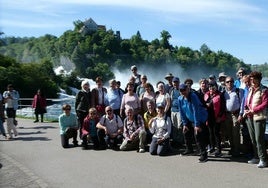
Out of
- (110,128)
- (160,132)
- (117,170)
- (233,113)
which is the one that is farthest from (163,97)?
(117,170)

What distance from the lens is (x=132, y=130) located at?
33.0ft

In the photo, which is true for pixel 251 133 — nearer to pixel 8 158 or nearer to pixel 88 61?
pixel 8 158

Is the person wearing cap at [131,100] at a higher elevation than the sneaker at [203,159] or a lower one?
higher

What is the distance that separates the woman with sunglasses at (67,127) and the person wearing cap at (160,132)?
246 cm

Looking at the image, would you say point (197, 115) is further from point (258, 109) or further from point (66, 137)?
point (66, 137)

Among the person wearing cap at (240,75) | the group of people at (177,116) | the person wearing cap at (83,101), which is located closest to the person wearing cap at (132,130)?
the group of people at (177,116)

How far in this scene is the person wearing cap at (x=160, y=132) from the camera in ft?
30.4

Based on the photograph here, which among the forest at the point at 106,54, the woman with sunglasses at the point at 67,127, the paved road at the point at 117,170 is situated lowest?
the paved road at the point at 117,170

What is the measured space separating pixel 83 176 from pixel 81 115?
3986 mm

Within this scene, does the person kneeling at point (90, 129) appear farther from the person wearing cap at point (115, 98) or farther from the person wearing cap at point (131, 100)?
the person wearing cap at point (131, 100)

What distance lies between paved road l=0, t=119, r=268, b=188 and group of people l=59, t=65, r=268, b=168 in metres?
0.40

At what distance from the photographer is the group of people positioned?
25.9ft

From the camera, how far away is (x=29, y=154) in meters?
9.98

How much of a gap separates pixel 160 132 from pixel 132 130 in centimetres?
86
